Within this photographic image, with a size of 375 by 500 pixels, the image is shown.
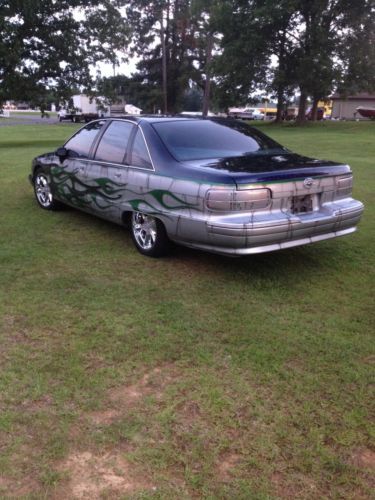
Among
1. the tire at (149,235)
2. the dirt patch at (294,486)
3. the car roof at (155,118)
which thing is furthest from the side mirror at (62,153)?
the dirt patch at (294,486)

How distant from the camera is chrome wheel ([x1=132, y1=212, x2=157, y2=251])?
537 cm

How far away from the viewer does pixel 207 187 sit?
4504 millimetres

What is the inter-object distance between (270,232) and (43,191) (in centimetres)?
445

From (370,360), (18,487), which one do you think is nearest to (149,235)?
(370,360)

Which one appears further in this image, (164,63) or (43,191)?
(164,63)

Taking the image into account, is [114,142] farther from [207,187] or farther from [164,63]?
[164,63]

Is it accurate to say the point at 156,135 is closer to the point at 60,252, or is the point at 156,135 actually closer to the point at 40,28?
the point at 60,252

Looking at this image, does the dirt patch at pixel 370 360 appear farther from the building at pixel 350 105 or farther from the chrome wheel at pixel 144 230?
the building at pixel 350 105

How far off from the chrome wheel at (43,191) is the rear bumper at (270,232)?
3442 millimetres

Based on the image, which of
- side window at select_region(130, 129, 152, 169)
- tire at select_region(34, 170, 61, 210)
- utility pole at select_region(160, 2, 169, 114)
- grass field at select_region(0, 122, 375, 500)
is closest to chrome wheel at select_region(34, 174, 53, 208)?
tire at select_region(34, 170, 61, 210)

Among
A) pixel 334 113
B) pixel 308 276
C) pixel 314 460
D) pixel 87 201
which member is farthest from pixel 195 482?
pixel 334 113

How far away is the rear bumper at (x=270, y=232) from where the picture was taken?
174 inches

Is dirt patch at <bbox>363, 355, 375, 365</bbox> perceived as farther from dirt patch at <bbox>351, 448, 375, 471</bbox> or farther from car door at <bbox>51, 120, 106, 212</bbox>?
car door at <bbox>51, 120, 106, 212</bbox>

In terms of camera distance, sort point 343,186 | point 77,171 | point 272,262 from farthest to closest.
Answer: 1. point 77,171
2. point 272,262
3. point 343,186
